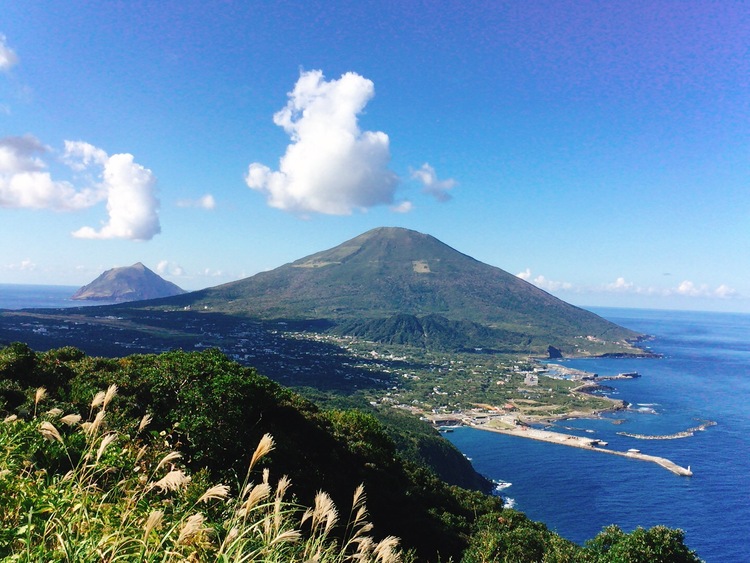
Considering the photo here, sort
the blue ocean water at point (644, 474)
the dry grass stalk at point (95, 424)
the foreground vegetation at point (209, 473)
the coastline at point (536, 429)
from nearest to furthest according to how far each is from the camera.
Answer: the foreground vegetation at point (209, 473), the dry grass stalk at point (95, 424), the blue ocean water at point (644, 474), the coastline at point (536, 429)

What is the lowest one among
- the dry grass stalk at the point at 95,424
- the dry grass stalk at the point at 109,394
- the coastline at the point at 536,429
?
the coastline at the point at 536,429

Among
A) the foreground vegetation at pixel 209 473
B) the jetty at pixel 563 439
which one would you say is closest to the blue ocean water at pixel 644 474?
the jetty at pixel 563 439

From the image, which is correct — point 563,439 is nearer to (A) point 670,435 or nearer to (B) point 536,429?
(B) point 536,429

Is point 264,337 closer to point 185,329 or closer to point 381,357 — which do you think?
point 185,329

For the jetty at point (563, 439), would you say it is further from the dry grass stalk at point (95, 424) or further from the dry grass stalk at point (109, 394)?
the dry grass stalk at point (95, 424)

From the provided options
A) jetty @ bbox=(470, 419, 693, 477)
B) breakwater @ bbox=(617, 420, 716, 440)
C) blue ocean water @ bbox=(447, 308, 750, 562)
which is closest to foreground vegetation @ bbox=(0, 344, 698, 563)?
blue ocean water @ bbox=(447, 308, 750, 562)

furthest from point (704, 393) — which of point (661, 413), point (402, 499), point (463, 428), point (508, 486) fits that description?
point (402, 499)
